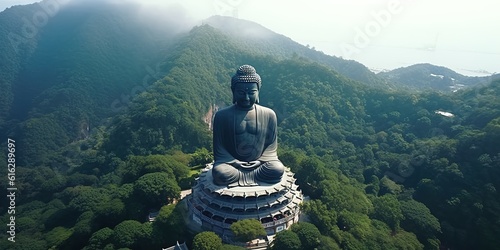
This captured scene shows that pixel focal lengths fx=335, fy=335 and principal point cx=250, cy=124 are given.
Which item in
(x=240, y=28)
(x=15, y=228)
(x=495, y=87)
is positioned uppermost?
(x=240, y=28)

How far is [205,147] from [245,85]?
70.5 ft

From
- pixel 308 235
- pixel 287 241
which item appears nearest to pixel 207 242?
pixel 287 241

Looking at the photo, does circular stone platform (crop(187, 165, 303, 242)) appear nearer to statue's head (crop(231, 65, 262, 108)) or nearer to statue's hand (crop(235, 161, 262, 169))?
statue's hand (crop(235, 161, 262, 169))

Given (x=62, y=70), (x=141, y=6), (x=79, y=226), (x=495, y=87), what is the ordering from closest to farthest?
(x=79, y=226) → (x=495, y=87) → (x=62, y=70) → (x=141, y=6)

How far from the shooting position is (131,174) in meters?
28.8

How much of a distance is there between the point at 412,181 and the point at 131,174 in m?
29.0

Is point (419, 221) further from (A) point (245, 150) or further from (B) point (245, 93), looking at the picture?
(B) point (245, 93)

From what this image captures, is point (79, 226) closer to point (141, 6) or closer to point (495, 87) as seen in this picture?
point (495, 87)

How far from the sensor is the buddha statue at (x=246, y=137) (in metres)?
22.4

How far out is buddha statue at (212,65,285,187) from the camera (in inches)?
880

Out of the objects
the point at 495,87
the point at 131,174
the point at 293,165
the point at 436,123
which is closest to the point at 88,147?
the point at 131,174

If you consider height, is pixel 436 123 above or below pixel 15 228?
above

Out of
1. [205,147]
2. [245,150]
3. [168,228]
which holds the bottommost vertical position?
[168,228]

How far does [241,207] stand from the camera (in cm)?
2106
